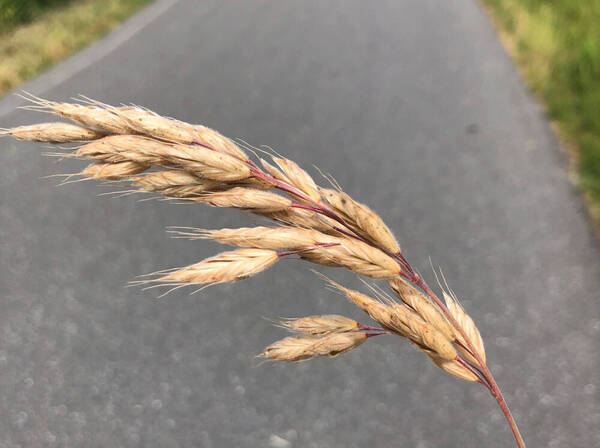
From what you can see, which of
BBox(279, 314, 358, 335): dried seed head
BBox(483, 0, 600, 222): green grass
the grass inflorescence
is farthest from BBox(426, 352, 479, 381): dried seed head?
BBox(483, 0, 600, 222): green grass

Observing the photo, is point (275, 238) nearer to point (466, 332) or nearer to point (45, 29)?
point (466, 332)

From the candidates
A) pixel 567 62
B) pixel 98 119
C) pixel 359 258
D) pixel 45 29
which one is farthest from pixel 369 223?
pixel 45 29

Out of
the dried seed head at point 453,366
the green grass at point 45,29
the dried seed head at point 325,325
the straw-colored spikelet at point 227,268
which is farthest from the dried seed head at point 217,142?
the green grass at point 45,29

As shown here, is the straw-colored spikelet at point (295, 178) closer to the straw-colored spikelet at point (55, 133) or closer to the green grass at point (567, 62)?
the straw-colored spikelet at point (55, 133)

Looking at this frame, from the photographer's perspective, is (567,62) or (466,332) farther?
(567,62)

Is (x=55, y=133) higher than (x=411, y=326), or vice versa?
(x=55, y=133)

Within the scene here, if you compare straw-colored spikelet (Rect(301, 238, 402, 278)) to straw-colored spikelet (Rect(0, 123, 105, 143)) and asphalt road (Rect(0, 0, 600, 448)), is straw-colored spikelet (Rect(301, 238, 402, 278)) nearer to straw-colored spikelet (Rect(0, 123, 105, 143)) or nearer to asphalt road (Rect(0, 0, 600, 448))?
straw-colored spikelet (Rect(0, 123, 105, 143))

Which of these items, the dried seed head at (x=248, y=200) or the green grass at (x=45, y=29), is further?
the green grass at (x=45, y=29)
